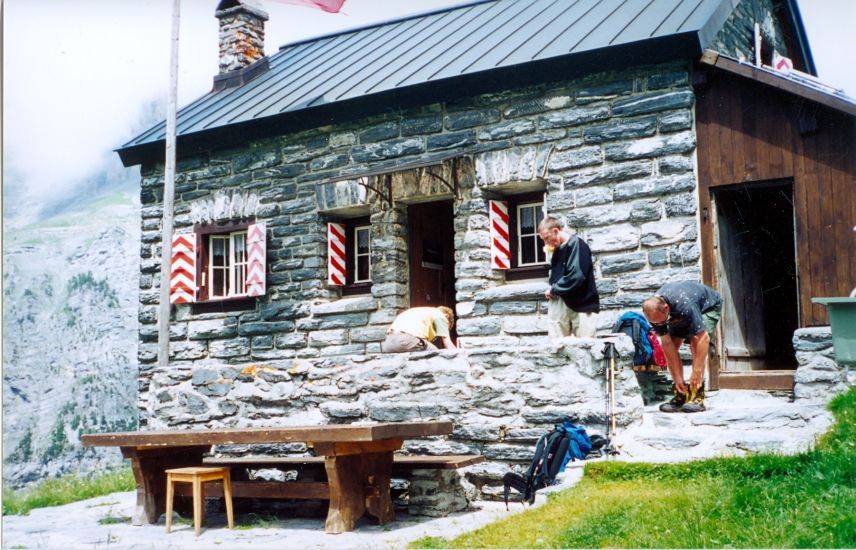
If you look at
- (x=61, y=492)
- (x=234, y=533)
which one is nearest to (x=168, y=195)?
(x=61, y=492)

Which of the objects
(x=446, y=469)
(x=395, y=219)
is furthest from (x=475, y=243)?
(x=446, y=469)

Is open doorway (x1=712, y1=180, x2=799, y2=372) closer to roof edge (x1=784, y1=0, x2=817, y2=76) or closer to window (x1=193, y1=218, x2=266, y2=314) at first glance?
roof edge (x1=784, y1=0, x2=817, y2=76)

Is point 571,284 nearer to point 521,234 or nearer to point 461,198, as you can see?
point 521,234

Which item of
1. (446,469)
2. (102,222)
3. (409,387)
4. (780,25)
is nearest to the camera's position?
(446,469)

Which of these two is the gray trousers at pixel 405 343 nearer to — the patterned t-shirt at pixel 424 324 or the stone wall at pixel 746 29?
the patterned t-shirt at pixel 424 324

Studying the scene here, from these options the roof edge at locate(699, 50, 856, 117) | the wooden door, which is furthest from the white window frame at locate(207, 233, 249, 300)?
the roof edge at locate(699, 50, 856, 117)

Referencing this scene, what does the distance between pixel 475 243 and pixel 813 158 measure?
363 cm

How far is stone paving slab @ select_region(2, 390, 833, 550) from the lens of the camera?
20.3ft

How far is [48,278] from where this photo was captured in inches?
967

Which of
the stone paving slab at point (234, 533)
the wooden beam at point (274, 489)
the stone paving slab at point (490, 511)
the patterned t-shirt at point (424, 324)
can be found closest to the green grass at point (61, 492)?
the stone paving slab at point (234, 533)

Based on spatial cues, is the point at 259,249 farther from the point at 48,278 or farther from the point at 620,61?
the point at 48,278

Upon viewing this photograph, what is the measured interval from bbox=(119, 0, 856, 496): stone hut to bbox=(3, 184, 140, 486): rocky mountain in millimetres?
9426

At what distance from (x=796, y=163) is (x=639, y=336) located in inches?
91.8

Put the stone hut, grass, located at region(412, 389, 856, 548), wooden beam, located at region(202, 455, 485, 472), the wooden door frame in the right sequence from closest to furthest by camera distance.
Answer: grass, located at region(412, 389, 856, 548) < wooden beam, located at region(202, 455, 485, 472) < the stone hut < the wooden door frame
